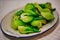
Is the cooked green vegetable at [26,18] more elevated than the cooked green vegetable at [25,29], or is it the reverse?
the cooked green vegetable at [26,18]

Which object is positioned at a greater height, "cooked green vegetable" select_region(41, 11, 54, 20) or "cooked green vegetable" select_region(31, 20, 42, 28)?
"cooked green vegetable" select_region(41, 11, 54, 20)

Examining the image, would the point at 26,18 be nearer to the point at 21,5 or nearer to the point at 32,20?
the point at 32,20

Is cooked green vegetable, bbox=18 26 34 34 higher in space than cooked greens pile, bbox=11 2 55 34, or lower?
lower

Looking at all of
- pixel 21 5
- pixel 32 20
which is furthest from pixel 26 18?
pixel 21 5

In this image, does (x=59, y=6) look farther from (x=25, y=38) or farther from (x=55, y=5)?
(x=25, y=38)

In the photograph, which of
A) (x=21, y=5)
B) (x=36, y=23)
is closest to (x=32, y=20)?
(x=36, y=23)

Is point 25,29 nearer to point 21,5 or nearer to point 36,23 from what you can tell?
point 36,23

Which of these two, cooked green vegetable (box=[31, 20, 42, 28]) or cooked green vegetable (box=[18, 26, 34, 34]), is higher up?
cooked green vegetable (box=[31, 20, 42, 28])

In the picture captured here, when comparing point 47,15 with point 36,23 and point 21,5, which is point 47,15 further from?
point 21,5

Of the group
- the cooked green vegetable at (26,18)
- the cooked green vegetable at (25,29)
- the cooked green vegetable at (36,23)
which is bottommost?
the cooked green vegetable at (25,29)

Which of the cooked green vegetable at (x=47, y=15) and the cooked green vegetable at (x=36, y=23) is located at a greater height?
the cooked green vegetable at (x=47, y=15)

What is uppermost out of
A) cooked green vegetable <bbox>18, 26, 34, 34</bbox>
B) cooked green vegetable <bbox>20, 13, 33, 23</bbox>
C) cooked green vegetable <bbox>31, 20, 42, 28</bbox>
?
cooked green vegetable <bbox>20, 13, 33, 23</bbox>

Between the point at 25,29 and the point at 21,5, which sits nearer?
the point at 25,29
